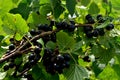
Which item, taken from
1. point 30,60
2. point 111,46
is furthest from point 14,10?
point 111,46

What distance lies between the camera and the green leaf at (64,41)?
985mm

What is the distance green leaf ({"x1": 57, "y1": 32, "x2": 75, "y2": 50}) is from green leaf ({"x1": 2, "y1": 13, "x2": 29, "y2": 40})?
110 mm

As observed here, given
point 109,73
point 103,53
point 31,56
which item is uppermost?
point 31,56

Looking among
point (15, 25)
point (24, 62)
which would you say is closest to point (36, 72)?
point (24, 62)

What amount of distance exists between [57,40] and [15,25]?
15 cm

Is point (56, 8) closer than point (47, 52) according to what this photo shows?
No

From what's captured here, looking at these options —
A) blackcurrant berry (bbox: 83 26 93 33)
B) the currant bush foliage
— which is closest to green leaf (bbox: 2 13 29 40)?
the currant bush foliage

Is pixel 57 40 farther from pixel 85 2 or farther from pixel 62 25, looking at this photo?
pixel 85 2

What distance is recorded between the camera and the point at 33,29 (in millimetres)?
1054

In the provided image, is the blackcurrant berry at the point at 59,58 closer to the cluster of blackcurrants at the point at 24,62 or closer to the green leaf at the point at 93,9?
the cluster of blackcurrants at the point at 24,62

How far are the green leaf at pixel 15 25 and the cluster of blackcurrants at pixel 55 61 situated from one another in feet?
0.38

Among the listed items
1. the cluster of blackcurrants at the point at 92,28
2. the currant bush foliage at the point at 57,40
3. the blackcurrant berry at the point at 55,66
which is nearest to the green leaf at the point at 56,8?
the currant bush foliage at the point at 57,40

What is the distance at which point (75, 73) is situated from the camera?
996mm

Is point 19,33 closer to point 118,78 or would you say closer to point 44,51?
point 44,51
